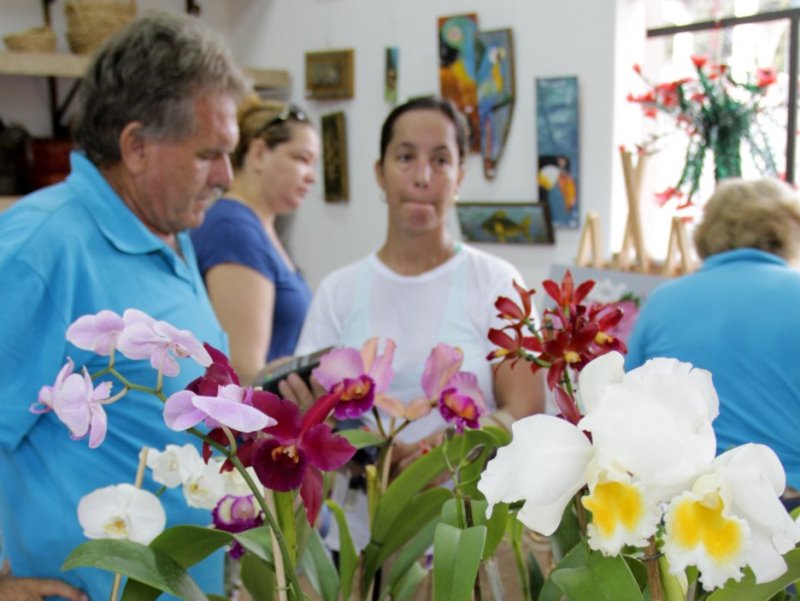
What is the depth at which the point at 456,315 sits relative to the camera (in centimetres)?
154

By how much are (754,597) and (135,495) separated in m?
0.50

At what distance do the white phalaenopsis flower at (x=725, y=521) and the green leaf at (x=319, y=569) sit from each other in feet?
1.39

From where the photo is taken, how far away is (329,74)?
3.67 meters

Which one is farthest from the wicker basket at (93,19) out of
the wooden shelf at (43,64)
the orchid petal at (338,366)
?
the orchid petal at (338,366)

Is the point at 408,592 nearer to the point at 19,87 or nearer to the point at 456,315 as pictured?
the point at 456,315

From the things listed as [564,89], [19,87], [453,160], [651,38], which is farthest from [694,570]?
[19,87]

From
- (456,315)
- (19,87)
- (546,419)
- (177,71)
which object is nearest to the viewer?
(546,419)

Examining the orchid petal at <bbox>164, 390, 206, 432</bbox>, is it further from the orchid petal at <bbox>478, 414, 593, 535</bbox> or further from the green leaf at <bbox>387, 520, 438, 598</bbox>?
the green leaf at <bbox>387, 520, 438, 598</bbox>

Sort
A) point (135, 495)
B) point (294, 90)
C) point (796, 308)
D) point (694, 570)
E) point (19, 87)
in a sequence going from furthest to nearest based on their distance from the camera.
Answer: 1. point (294, 90)
2. point (19, 87)
3. point (796, 308)
4. point (135, 495)
5. point (694, 570)

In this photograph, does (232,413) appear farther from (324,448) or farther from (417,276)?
(417,276)

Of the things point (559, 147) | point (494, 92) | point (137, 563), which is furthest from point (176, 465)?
point (494, 92)

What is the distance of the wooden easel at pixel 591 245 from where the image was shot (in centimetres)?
271

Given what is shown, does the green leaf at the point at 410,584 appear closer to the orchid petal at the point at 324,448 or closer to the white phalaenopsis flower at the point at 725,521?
the orchid petal at the point at 324,448

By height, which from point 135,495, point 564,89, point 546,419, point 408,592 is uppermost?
point 564,89
